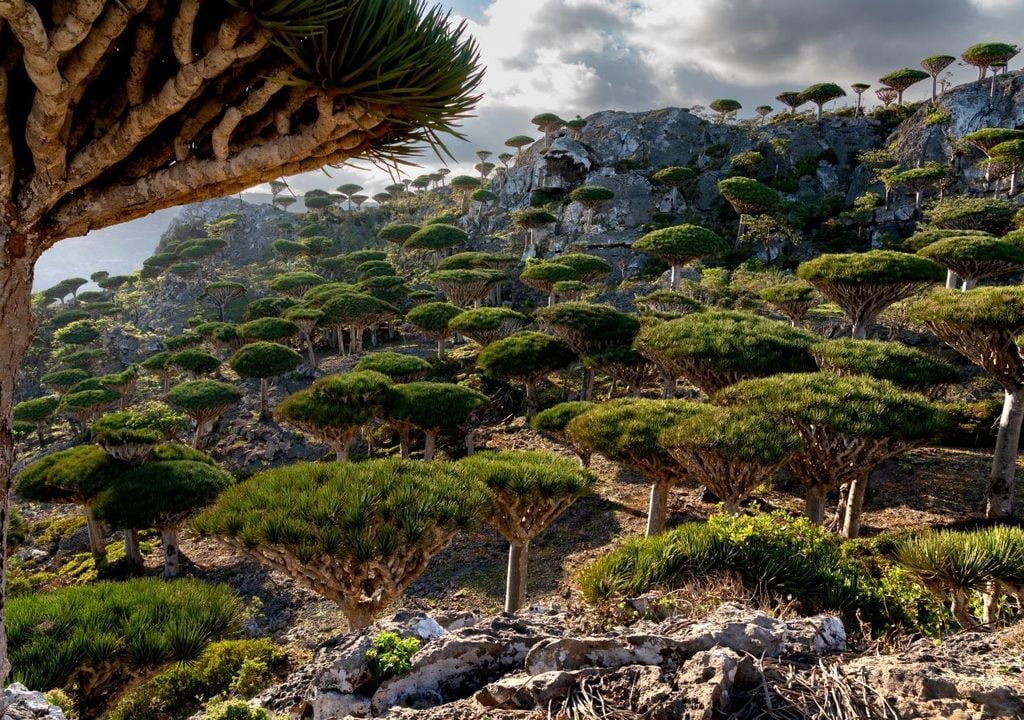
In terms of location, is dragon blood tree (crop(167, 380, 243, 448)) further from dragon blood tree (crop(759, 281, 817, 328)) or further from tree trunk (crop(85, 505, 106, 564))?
dragon blood tree (crop(759, 281, 817, 328))

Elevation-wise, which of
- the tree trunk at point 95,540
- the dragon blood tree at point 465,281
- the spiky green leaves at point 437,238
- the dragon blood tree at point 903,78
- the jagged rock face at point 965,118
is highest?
the dragon blood tree at point 903,78

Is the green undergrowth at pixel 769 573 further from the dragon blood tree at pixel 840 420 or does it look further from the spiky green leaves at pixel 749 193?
the spiky green leaves at pixel 749 193

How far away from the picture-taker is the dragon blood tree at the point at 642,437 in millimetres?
12680

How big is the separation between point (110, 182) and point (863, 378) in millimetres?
14200

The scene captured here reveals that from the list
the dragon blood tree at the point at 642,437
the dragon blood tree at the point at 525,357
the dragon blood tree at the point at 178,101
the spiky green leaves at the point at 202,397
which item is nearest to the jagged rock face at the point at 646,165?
the dragon blood tree at the point at 525,357

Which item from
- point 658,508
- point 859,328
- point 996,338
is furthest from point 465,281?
point 996,338

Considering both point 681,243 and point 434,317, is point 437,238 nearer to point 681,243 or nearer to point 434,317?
point 434,317

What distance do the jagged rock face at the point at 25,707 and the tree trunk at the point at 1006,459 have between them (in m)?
18.9

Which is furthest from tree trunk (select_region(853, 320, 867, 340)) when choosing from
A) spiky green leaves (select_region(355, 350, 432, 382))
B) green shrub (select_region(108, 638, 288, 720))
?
A: green shrub (select_region(108, 638, 288, 720))

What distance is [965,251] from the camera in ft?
68.7

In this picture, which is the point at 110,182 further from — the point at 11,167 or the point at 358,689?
the point at 358,689

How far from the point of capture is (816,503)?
1280 centimetres

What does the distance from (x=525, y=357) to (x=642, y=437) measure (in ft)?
40.4

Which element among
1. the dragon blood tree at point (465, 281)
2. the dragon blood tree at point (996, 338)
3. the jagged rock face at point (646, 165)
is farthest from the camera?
the jagged rock face at point (646, 165)
